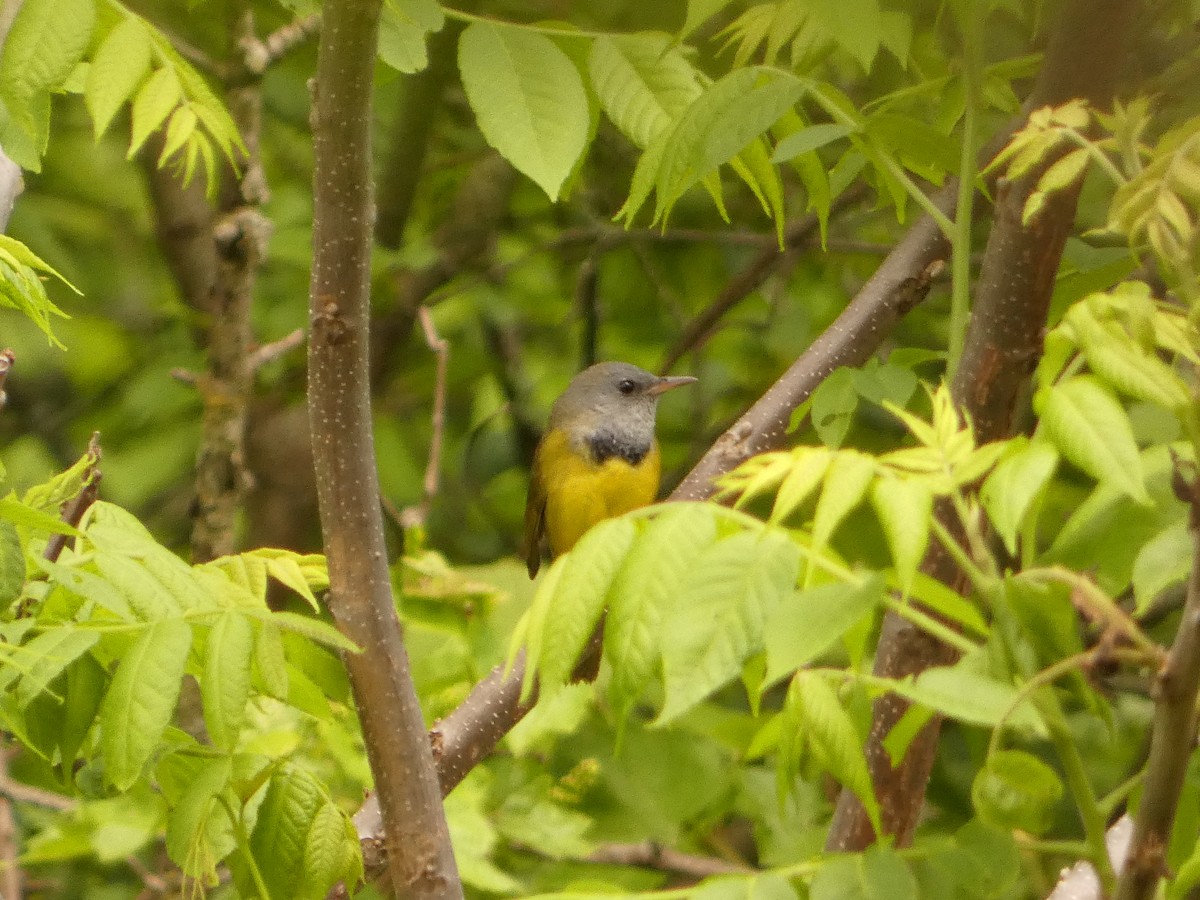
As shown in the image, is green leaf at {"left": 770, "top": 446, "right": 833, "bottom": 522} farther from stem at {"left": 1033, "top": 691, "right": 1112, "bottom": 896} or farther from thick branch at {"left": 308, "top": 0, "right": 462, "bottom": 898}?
thick branch at {"left": 308, "top": 0, "right": 462, "bottom": 898}

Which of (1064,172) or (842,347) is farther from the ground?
(1064,172)

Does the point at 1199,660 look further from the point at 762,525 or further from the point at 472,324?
the point at 472,324

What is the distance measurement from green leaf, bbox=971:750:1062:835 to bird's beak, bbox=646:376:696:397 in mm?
3158

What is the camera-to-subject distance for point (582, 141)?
1.88 meters

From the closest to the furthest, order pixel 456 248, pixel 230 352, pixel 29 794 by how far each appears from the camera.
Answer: pixel 230 352
pixel 29 794
pixel 456 248

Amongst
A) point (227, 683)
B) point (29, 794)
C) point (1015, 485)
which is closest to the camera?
point (1015, 485)

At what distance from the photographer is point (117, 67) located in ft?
6.21

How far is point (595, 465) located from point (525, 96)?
2801mm

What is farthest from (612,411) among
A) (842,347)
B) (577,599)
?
(577,599)

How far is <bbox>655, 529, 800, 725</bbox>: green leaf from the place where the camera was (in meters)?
1.15

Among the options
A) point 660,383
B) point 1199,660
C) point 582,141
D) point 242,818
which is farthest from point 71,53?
point 660,383

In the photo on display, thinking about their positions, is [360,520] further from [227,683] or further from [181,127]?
[181,127]

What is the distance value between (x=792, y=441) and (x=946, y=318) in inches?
25.6

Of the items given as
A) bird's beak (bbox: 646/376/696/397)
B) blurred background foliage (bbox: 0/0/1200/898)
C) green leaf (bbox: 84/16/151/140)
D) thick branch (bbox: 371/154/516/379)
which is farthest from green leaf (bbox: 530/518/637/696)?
thick branch (bbox: 371/154/516/379)
